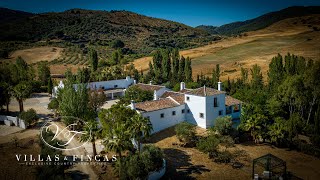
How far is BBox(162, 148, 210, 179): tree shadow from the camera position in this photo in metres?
28.7

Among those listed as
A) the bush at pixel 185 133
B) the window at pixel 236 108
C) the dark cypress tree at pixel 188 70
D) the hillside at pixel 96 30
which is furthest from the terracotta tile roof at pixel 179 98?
the hillside at pixel 96 30

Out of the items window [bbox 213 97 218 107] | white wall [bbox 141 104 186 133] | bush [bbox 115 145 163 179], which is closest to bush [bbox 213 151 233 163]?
bush [bbox 115 145 163 179]

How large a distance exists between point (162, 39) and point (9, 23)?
7214 cm

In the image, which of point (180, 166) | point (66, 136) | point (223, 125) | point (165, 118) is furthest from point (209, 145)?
point (66, 136)

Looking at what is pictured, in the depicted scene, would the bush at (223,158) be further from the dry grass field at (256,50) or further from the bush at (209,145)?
the dry grass field at (256,50)

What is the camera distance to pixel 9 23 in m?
133

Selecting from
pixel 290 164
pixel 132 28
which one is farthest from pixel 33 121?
pixel 132 28

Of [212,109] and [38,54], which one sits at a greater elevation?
[38,54]

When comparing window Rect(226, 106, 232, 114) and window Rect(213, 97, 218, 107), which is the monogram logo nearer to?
window Rect(213, 97, 218, 107)

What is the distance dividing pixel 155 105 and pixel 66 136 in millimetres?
12288

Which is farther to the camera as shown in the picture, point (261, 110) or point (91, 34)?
point (91, 34)

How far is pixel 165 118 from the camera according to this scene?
3959cm

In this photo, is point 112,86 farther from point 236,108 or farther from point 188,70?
point 236,108

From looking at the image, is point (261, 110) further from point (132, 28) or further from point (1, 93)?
point (132, 28)
